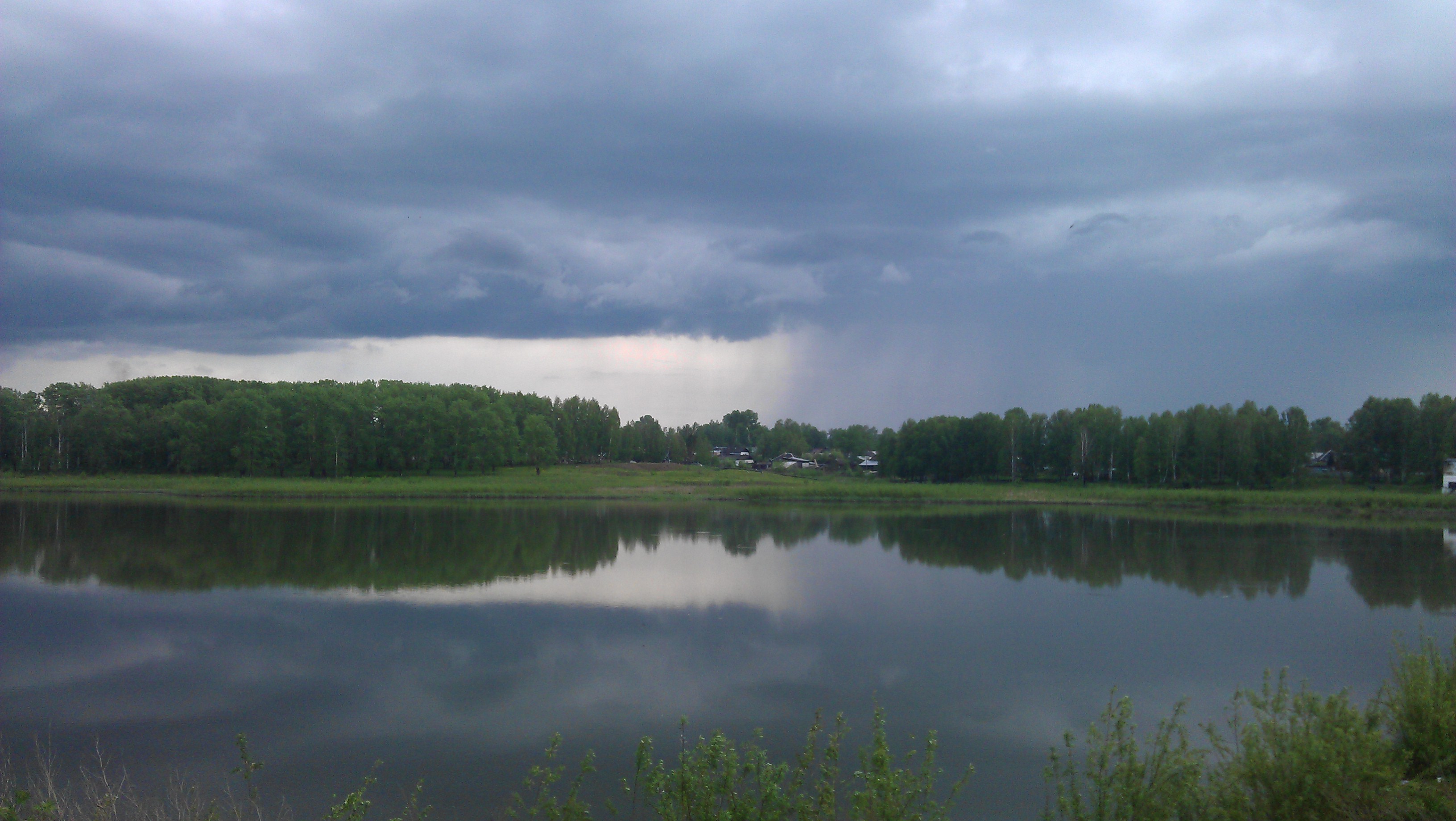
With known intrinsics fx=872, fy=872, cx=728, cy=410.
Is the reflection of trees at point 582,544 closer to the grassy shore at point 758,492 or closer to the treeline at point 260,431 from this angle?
the grassy shore at point 758,492

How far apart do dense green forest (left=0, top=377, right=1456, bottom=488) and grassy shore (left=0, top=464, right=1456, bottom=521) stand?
150 inches

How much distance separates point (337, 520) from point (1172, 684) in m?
37.7

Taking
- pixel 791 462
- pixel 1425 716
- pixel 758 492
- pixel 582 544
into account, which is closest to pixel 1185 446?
pixel 758 492

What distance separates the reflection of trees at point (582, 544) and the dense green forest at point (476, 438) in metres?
30.3

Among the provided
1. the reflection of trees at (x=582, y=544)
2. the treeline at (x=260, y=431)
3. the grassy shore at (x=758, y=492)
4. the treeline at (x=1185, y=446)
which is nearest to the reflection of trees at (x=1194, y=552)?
the reflection of trees at (x=582, y=544)

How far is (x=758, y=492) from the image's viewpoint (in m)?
66.8

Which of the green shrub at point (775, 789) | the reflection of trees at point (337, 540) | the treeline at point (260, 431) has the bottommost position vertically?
the reflection of trees at point (337, 540)

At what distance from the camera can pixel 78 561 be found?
26734 mm

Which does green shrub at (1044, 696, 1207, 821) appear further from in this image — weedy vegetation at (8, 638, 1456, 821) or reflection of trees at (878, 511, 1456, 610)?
reflection of trees at (878, 511, 1456, 610)

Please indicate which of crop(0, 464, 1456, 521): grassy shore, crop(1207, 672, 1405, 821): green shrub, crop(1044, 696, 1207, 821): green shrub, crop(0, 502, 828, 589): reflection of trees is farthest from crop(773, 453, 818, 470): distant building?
crop(1044, 696, 1207, 821): green shrub

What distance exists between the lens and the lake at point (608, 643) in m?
11.2

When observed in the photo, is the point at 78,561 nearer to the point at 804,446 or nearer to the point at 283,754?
the point at 283,754

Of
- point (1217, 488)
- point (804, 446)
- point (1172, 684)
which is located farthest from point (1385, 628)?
point (804, 446)

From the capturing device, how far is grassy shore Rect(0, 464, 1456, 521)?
59844 mm
